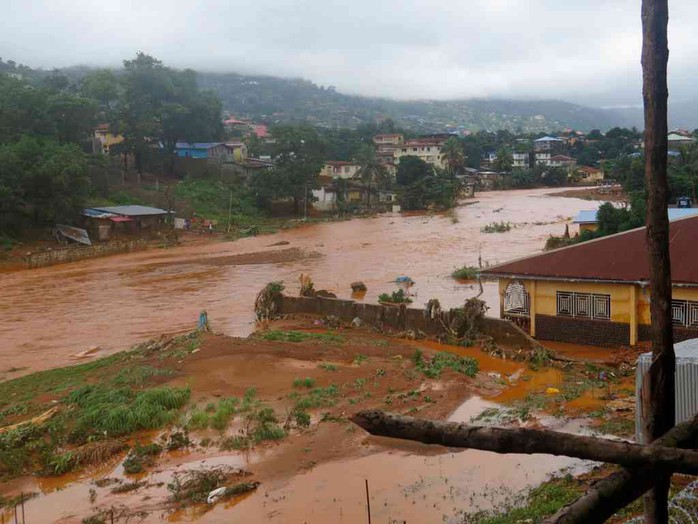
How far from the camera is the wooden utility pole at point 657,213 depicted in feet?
15.3

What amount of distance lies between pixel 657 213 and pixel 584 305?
34.4 feet

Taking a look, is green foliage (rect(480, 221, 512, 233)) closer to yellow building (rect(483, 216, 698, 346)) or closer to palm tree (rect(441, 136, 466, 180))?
yellow building (rect(483, 216, 698, 346))

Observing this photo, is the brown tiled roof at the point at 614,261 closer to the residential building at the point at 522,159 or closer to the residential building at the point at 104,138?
the residential building at the point at 104,138

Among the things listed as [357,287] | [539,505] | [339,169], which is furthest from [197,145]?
[539,505]

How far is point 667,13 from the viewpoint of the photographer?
4.72 meters

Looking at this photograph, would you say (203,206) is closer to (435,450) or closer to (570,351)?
(570,351)

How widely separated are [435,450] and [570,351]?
5969 millimetres

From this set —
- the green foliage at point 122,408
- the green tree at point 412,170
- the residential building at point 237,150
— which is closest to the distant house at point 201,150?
the residential building at point 237,150

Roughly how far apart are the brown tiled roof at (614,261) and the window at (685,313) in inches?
20.8

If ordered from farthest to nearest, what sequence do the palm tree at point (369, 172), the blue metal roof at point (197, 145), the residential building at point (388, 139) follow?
1. the residential building at point (388, 139)
2. the palm tree at point (369, 172)
3. the blue metal roof at point (197, 145)

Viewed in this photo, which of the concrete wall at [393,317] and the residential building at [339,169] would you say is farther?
the residential building at [339,169]

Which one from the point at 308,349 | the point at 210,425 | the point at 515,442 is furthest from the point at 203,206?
the point at 515,442

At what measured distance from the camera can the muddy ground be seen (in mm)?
8234

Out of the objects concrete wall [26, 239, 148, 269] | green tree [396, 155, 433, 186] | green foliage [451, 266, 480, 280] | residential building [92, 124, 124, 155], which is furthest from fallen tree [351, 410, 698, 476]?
green tree [396, 155, 433, 186]
